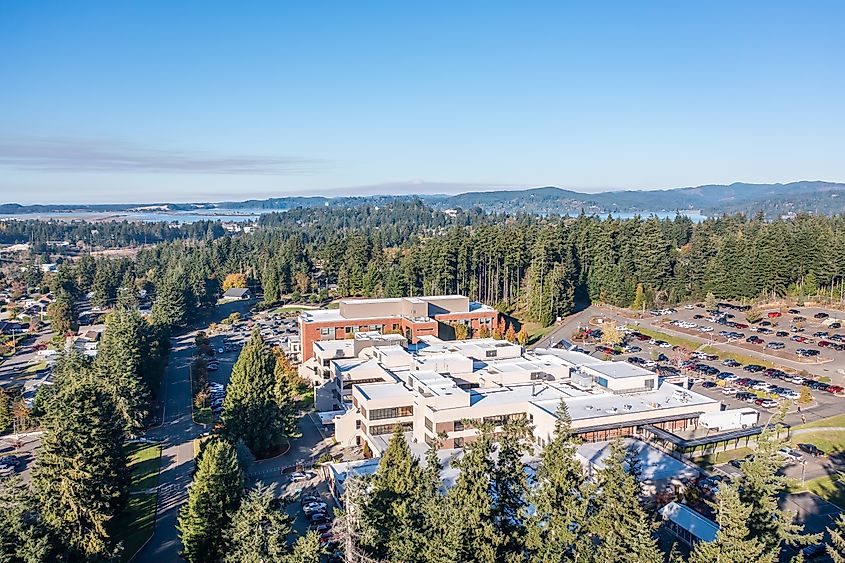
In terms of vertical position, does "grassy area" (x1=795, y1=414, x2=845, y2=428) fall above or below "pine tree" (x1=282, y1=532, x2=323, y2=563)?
below

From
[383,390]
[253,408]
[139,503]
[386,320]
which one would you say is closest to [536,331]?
[386,320]

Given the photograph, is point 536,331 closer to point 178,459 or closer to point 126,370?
point 178,459

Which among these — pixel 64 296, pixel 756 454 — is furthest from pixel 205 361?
pixel 756 454

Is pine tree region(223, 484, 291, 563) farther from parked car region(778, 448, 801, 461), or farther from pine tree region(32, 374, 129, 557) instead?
parked car region(778, 448, 801, 461)

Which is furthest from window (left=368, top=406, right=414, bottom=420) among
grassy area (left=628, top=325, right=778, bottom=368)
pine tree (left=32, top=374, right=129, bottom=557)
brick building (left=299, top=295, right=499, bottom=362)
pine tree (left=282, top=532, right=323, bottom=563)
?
grassy area (left=628, top=325, right=778, bottom=368)

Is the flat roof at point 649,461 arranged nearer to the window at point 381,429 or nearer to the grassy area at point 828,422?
the window at point 381,429
